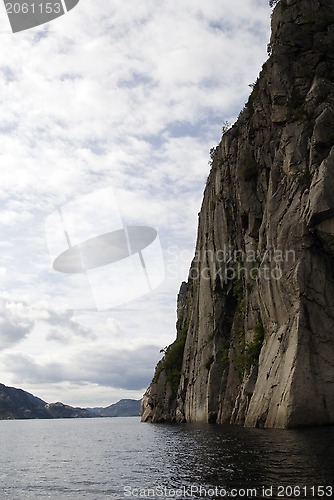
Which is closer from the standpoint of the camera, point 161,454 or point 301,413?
point 161,454

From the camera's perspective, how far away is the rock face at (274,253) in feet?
Result: 144

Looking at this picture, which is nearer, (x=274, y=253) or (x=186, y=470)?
(x=186, y=470)

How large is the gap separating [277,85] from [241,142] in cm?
1247

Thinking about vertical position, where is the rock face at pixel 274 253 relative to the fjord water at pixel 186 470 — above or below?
above

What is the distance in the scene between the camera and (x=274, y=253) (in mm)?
51250

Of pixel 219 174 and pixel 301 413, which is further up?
pixel 219 174

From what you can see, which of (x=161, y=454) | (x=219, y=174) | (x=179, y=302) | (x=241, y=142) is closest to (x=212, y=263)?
(x=219, y=174)

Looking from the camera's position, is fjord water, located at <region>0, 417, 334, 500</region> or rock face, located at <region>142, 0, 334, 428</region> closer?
fjord water, located at <region>0, 417, 334, 500</region>

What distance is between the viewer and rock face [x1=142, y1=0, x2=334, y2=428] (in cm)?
4391

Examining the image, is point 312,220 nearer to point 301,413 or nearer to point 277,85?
point 301,413

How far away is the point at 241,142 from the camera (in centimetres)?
7100

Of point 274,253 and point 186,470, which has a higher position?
point 274,253

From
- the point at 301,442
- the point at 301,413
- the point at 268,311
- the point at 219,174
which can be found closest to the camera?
the point at 301,442

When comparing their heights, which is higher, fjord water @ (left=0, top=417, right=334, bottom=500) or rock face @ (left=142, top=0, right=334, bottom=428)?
rock face @ (left=142, top=0, right=334, bottom=428)
